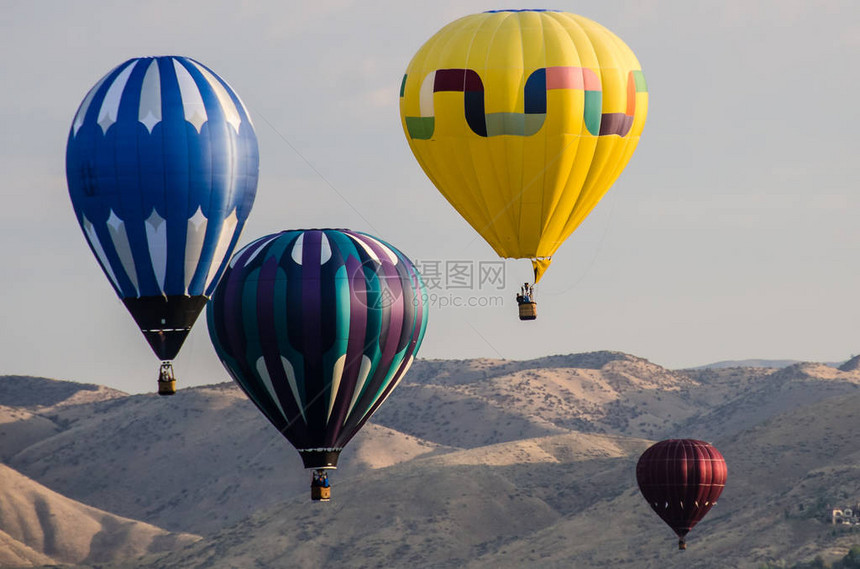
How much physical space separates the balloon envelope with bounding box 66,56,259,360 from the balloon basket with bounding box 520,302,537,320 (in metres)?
8.66

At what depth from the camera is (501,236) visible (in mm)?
49625

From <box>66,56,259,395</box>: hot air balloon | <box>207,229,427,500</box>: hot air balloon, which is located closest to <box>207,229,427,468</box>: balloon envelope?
<box>207,229,427,500</box>: hot air balloon

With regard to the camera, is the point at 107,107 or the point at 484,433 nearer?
the point at 107,107

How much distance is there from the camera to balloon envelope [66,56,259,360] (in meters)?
47.7

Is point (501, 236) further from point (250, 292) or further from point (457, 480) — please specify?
point (457, 480)

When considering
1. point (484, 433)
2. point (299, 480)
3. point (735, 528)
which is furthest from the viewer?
point (484, 433)

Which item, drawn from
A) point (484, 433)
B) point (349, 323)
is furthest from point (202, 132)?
point (484, 433)

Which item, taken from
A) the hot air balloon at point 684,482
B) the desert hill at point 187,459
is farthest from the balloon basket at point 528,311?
the desert hill at point 187,459

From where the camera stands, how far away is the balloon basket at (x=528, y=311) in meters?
47.8

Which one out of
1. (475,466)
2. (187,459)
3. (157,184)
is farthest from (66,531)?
(157,184)

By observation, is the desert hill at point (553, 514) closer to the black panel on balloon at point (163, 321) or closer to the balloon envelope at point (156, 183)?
the black panel on balloon at point (163, 321)

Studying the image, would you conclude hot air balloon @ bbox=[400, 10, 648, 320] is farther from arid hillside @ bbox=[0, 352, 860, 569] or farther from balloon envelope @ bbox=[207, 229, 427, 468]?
arid hillside @ bbox=[0, 352, 860, 569]

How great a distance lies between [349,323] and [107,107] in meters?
9.05

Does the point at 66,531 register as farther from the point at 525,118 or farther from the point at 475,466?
the point at 525,118
